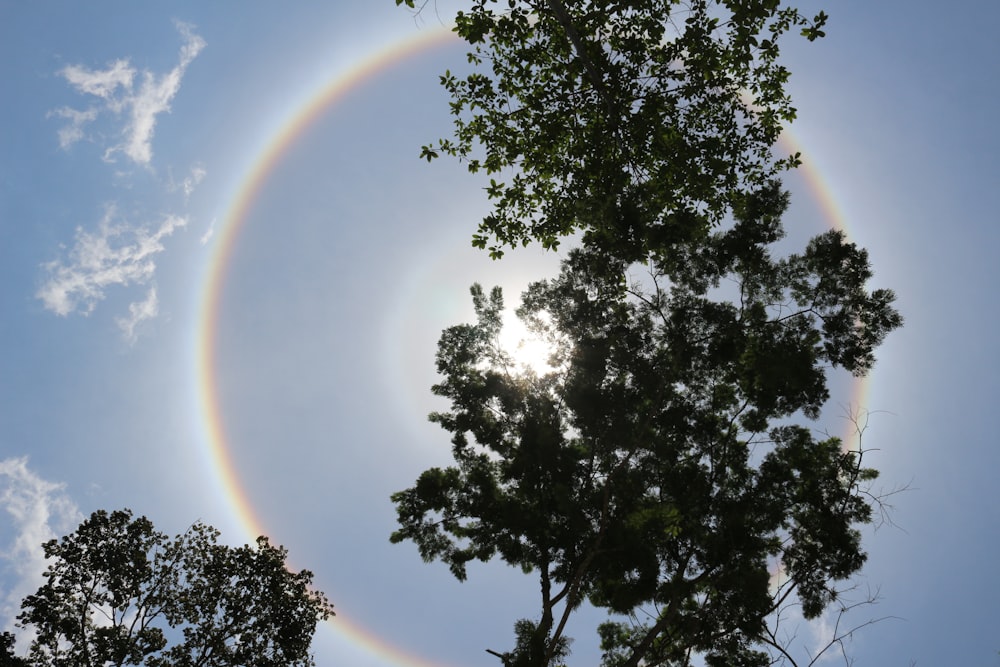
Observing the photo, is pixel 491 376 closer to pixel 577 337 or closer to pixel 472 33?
pixel 577 337

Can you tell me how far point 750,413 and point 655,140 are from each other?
662 centimetres

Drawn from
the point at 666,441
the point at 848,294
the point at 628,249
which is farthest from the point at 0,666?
the point at 848,294

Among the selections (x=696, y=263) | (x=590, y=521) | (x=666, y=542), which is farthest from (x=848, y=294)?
(x=590, y=521)

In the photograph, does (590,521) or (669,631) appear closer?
(590,521)

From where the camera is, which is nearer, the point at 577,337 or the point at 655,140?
the point at 655,140

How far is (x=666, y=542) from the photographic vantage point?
11305mm

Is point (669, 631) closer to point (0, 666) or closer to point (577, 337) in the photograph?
point (577, 337)

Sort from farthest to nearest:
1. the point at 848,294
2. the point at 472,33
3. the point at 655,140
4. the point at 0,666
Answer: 1. the point at 0,666
2. the point at 848,294
3. the point at 655,140
4. the point at 472,33

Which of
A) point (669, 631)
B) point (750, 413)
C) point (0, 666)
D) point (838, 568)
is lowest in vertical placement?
point (0, 666)

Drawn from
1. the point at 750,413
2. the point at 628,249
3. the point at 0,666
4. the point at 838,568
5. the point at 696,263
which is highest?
the point at 696,263

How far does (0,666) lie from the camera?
48.1ft

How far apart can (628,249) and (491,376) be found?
5.23 m

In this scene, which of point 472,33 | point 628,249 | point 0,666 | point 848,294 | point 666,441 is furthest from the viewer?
point 0,666

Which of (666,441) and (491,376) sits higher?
(491,376)
